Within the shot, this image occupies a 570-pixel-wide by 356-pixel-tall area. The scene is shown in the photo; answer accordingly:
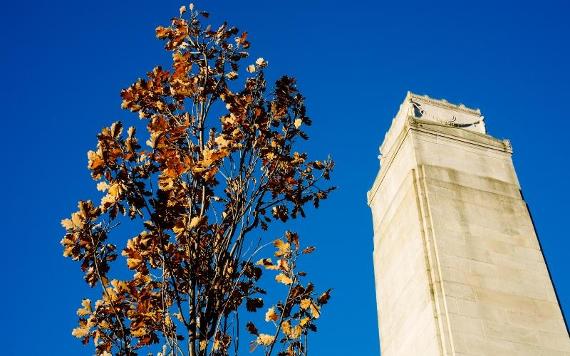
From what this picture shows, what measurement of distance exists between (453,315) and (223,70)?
7.73 meters

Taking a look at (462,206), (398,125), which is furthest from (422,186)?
(398,125)

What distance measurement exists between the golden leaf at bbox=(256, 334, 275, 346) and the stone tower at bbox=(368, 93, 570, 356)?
6.38m

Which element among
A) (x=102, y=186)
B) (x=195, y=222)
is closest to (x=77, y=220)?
(x=102, y=186)

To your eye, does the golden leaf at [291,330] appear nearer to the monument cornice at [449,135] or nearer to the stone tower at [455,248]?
the stone tower at [455,248]

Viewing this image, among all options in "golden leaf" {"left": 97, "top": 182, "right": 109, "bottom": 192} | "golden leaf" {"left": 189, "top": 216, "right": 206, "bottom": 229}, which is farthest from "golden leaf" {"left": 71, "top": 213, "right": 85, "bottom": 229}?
"golden leaf" {"left": 189, "top": 216, "right": 206, "bottom": 229}

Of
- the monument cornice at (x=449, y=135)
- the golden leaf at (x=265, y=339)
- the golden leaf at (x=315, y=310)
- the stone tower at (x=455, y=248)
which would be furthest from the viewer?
the monument cornice at (x=449, y=135)

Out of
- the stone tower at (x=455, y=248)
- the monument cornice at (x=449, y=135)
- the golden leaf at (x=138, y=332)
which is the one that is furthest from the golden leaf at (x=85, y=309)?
the monument cornice at (x=449, y=135)

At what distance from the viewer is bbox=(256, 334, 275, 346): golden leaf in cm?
661

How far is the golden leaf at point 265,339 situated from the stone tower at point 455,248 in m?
6.38

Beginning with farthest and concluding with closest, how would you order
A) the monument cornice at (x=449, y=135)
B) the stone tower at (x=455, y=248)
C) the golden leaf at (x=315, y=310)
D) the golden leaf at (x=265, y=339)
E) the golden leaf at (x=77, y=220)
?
the monument cornice at (x=449, y=135)
the stone tower at (x=455, y=248)
the golden leaf at (x=315, y=310)
the golden leaf at (x=265, y=339)
the golden leaf at (x=77, y=220)

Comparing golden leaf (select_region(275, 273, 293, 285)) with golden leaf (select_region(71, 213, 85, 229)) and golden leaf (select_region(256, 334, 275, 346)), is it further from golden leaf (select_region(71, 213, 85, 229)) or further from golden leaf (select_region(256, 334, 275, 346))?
golden leaf (select_region(71, 213, 85, 229))

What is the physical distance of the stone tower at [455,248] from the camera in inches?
477

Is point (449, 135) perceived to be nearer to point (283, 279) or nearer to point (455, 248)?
point (455, 248)

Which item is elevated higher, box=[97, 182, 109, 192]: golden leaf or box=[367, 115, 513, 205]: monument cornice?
box=[367, 115, 513, 205]: monument cornice
